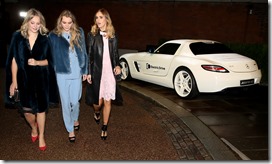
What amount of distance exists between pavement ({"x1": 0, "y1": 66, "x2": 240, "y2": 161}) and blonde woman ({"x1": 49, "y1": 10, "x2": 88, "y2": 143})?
16.9 inches

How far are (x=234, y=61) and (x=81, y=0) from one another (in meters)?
13.7

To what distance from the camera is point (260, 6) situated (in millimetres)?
15930

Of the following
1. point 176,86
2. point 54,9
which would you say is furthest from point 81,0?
point 176,86

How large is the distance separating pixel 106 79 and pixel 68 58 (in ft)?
2.15

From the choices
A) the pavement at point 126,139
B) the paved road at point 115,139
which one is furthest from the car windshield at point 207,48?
the paved road at point 115,139

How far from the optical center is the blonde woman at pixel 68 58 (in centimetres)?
401

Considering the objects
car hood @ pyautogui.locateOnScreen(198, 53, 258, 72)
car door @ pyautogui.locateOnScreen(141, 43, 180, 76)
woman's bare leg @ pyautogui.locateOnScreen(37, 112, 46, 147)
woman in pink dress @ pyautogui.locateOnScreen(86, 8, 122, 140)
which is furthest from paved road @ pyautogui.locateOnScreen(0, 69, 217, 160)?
car door @ pyautogui.locateOnScreen(141, 43, 180, 76)

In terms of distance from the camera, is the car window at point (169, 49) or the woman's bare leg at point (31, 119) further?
the car window at point (169, 49)

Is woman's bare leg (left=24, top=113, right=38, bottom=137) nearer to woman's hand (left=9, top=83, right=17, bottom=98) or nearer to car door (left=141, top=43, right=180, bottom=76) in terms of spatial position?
woman's hand (left=9, top=83, right=17, bottom=98)

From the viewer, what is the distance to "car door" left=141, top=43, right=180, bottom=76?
24.9 ft

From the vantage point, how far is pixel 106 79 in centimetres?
440

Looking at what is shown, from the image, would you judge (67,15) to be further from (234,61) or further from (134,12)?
(134,12)

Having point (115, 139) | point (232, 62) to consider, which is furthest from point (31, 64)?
point (232, 62)

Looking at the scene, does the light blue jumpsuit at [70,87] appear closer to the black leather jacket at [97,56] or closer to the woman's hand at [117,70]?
the black leather jacket at [97,56]
